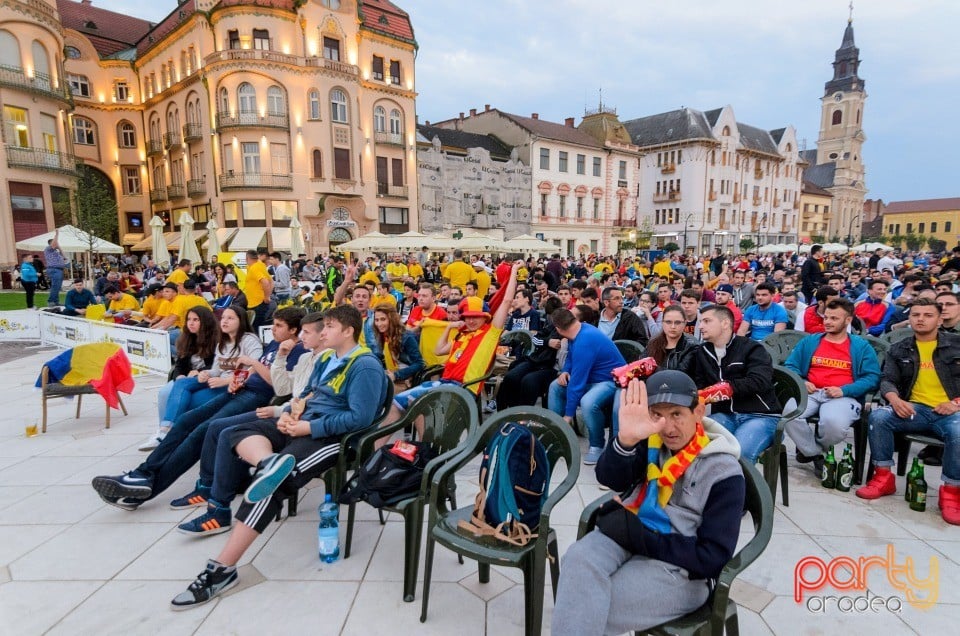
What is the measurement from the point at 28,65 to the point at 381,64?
17.4 metres

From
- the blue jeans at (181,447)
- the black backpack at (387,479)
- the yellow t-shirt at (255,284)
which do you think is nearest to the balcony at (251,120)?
the yellow t-shirt at (255,284)

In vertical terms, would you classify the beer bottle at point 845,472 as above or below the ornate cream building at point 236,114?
below

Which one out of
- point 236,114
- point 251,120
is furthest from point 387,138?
point 236,114

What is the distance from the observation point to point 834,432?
4012 mm

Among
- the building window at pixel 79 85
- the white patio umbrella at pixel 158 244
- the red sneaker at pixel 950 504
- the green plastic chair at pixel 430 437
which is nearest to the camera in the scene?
the green plastic chair at pixel 430 437

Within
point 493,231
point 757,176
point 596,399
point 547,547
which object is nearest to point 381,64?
point 493,231

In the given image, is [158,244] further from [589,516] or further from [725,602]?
[725,602]

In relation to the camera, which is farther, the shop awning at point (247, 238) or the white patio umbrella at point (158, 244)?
the shop awning at point (247, 238)

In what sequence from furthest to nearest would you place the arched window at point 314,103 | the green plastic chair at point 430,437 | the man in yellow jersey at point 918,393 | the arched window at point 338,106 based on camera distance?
the arched window at point 338,106 < the arched window at point 314,103 < the man in yellow jersey at point 918,393 < the green plastic chair at point 430,437

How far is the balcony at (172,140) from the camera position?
3021cm

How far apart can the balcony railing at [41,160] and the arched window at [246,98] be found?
9346 millimetres

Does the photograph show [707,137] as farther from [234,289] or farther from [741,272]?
[234,289]

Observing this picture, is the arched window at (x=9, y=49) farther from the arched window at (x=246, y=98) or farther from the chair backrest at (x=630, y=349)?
the chair backrest at (x=630, y=349)

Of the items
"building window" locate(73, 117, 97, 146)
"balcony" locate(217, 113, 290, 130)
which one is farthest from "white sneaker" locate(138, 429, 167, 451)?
"building window" locate(73, 117, 97, 146)
